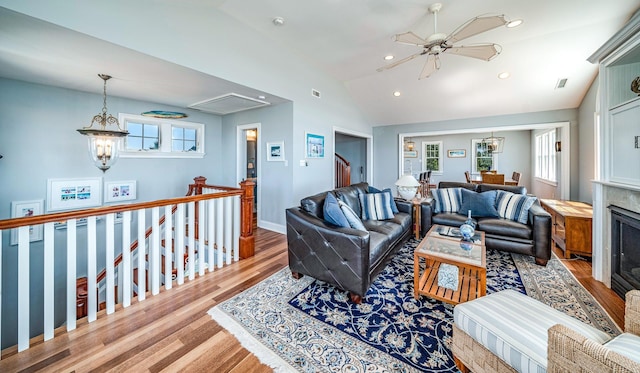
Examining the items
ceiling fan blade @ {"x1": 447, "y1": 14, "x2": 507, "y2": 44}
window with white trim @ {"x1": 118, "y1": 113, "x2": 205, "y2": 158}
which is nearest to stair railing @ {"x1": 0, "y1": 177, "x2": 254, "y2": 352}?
window with white trim @ {"x1": 118, "y1": 113, "x2": 205, "y2": 158}

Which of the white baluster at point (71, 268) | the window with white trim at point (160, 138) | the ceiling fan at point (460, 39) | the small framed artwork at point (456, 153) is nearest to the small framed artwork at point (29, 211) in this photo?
the window with white trim at point (160, 138)

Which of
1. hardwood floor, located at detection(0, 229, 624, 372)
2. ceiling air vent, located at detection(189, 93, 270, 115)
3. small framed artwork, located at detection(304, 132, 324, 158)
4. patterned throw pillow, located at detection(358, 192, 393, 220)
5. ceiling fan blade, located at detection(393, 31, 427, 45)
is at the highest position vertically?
ceiling fan blade, located at detection(393, 31, 427, 45)

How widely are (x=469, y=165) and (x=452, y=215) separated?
241 inches

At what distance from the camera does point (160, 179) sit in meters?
4.88

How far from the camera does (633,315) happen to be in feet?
3.95

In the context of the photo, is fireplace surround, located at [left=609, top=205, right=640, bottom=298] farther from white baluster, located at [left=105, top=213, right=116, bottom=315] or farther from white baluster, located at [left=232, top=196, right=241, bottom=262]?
white baluster, located at [left=105, top=213, right=116, bottom=315]

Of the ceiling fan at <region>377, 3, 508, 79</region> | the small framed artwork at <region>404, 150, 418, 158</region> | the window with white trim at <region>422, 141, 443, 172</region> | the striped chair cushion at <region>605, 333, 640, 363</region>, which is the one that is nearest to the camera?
the striped chair cushion at <region>605, 333, 640, 363</region>

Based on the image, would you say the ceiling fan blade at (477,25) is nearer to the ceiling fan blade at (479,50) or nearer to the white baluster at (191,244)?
the ceiling fan blade at (479,50)

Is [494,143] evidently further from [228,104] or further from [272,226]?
[228,104]

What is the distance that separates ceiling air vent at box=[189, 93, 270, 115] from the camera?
13.8 feet

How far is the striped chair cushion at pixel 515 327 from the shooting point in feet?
3.75

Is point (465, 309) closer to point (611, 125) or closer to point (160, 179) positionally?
point (611, 125)

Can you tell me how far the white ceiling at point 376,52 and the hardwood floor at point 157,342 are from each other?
2.54 m

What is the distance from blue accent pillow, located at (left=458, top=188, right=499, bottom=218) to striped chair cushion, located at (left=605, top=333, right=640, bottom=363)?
9.38 feet
